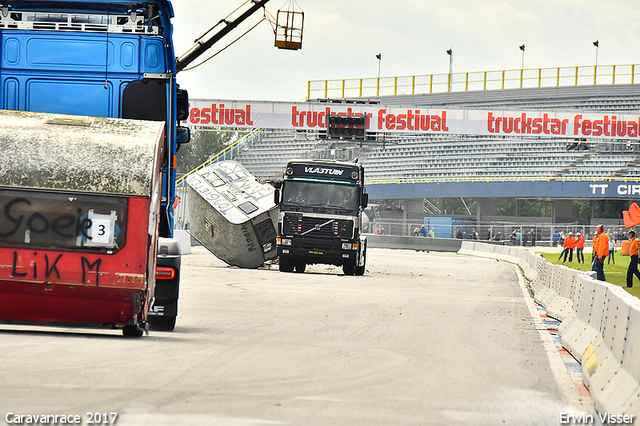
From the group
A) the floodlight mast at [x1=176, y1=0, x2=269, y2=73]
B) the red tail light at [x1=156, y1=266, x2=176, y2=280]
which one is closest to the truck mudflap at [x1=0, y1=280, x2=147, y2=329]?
the red tail light at [x1=156, y1=266, x2=176, y2=280]

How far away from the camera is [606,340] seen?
7434 millimetres

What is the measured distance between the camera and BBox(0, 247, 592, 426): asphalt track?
18.4ft

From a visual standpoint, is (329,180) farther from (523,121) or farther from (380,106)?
(523,121)

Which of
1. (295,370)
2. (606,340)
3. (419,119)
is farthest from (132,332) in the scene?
(419,119)

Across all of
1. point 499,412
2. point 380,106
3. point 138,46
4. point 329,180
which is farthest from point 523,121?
point 499,412

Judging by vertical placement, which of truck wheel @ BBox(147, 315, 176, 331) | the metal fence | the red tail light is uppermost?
the red tail light

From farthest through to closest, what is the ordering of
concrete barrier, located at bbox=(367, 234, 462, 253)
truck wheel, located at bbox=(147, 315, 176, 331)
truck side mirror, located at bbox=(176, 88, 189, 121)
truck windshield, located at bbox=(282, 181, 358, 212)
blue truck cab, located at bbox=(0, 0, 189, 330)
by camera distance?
concrete barrier, located at bbox=(367, 234, 462, 253)
truck windshield, located at bbox=(282, 181, 358, 212)
truck side mirror, located at bbox=(176, 88, 189, 121)
truck wheel, located at bbox=(147, 315, 176, 331)
blue truck cab, located at bbox=(0, 0, 189, 330)

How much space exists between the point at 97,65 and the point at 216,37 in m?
26.6

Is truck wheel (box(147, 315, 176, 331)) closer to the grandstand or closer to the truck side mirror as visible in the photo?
the truck side mirror

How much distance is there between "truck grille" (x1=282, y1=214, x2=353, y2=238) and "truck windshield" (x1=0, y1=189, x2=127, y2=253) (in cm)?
1606

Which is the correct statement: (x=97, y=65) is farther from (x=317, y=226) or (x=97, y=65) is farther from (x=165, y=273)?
(x=317, y=226)

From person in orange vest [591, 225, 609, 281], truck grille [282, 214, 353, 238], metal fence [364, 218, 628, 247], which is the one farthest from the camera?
metal fence [364, 218, 628, 247]

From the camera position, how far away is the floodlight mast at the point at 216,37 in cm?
3459

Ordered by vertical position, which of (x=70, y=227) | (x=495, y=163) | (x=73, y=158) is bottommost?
(x=70, y=227)
